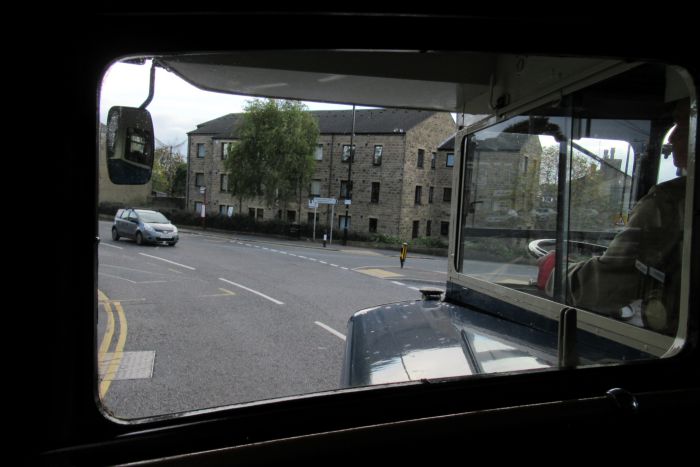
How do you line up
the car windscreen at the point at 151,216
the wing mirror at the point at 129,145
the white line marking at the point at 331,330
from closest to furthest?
the wing mirror at the point at 129,145 → the car windscreen at the point at 151,216 → the white line marking at the point at 331,330

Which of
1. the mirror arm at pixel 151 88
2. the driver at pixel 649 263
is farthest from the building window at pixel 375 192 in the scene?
the mirror arm at pixel 151 88

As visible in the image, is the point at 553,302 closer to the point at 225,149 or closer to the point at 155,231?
the point at 225,149

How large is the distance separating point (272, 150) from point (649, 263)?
142 inches

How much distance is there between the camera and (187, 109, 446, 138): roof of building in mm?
2406

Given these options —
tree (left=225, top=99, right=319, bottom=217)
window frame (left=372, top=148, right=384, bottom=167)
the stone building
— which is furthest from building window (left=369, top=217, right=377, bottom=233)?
tree (left=225, top=99, right=319, bottom=217)

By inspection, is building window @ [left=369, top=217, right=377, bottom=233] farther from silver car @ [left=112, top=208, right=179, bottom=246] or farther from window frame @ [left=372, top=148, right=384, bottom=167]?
silver car @ [left=112, top=208, right=179, bottom=246]

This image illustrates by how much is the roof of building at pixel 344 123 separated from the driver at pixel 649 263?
1.77 meters

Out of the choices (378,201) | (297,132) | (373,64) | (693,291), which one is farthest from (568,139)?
(378,201)

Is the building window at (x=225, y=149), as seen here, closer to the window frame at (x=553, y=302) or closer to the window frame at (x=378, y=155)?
the window frame at (x=553, y=302)

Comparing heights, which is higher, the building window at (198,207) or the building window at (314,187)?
the building window at (314,187)

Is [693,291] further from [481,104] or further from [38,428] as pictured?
[481,104]

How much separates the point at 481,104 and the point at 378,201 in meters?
13.6

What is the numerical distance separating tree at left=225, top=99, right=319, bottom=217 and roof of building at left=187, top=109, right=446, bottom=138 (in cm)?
16

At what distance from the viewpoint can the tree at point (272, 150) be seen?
10.9 feet
